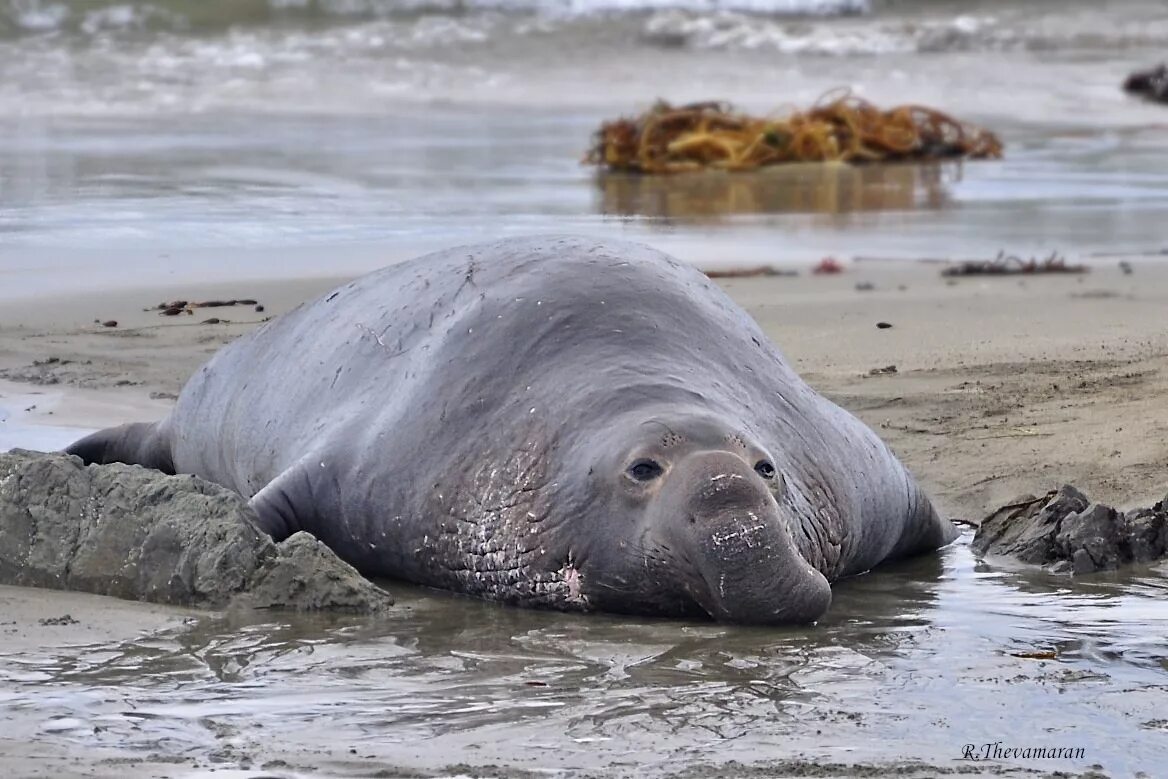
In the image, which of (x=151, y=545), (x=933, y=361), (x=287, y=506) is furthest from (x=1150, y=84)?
(x=151, y=545)

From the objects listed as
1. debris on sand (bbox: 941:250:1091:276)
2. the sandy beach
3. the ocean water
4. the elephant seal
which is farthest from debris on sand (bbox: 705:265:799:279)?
the elephant seal

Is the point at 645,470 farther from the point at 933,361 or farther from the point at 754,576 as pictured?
the point at 933,361

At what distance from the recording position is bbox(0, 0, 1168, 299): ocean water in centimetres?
1076

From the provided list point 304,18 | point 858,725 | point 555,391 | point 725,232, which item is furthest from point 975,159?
point 304,18

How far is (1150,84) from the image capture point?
70.5 ft

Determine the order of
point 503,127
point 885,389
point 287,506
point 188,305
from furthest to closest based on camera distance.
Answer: point 503,127
point 188,305
point 885,389
point 287,506

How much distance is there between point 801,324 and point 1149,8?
27044 mm

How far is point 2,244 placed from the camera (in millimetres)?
10148

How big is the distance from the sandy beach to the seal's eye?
176 centimetres

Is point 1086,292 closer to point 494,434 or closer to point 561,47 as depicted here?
A: point 494,434

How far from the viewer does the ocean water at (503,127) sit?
35.3 ft

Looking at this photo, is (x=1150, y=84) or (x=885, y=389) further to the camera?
(x=1150, y=84)

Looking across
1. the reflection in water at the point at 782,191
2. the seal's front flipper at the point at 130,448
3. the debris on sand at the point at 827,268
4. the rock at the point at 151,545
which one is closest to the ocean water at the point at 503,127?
the reflection in water at the point at 782,191

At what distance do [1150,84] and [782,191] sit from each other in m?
9.50
